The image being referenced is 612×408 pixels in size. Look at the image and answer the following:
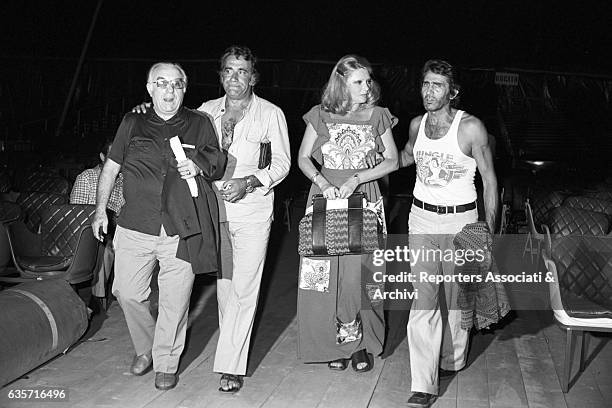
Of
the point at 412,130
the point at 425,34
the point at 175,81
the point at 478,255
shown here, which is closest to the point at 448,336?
the point at 478,255

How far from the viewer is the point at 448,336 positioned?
4.34m

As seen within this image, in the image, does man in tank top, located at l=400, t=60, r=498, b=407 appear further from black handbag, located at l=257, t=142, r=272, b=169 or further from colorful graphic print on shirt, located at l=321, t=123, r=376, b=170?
black handbag, located at l=257, t=142, r=272, b=169

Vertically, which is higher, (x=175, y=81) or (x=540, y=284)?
(x=175, y=81)

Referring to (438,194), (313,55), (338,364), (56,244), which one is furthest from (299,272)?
(313,55)

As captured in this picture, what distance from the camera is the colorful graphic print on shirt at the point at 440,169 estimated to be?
12.7ft

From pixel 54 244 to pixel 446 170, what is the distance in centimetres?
279

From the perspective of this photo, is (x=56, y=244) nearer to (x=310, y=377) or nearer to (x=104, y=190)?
(x=104, y=190)

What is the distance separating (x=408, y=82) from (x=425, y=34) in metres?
1.44

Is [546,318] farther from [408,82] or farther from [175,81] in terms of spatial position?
[408,82]

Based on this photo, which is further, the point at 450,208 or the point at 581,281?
the point at 581,281

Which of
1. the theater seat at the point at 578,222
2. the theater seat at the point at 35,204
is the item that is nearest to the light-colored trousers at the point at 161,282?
the theater seat at the point at 35,204

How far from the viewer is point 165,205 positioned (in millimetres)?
3887

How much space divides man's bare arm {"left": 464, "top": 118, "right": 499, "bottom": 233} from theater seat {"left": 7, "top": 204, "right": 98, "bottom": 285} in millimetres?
2501

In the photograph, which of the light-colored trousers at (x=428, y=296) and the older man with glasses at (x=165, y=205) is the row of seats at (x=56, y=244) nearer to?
the older man with glasses at (x=165, y=205)
